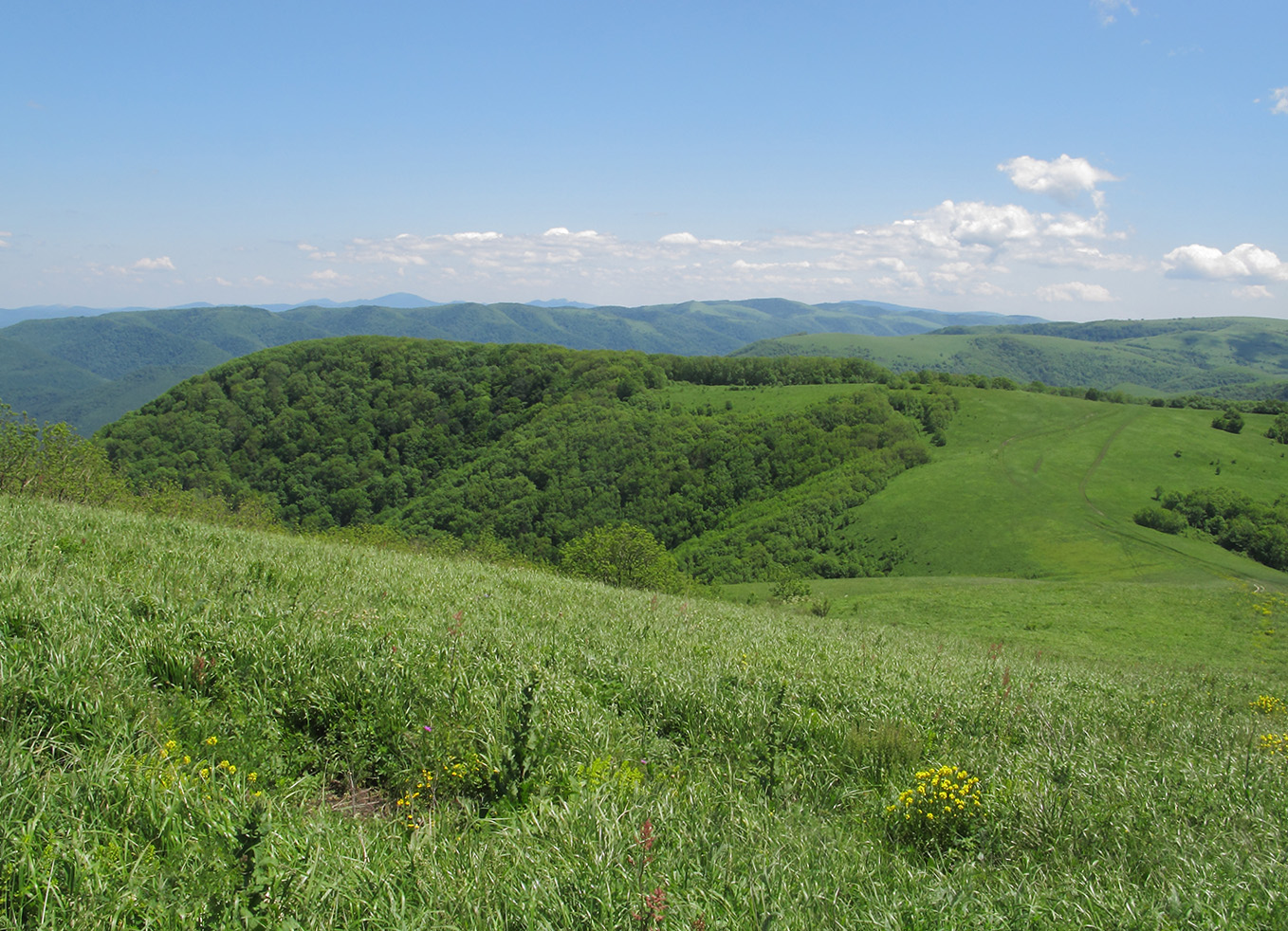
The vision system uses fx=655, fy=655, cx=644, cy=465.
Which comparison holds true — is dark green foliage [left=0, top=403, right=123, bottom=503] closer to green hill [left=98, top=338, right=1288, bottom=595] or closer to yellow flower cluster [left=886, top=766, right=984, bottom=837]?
yellow flower cluster [left=886, top=766, right=984, bottom=837]

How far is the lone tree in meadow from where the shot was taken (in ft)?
129

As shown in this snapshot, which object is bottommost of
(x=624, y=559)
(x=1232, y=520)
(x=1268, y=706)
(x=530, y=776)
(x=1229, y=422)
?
(x=1232, y=520)

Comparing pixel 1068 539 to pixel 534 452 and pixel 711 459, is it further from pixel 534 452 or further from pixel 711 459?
pixel 534 452

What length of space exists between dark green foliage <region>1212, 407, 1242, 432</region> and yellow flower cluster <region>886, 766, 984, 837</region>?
11262cm

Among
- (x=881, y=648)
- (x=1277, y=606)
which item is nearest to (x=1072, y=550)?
(x=1277, y=606)

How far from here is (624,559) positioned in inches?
1623

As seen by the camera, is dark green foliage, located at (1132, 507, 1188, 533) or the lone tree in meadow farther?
dark green foliage, located at (1132, 507, 1188, 533)

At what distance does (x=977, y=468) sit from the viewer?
268ft

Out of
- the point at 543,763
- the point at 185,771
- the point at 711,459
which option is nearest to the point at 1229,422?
the point at 711,459

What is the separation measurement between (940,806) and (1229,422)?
11377 cm

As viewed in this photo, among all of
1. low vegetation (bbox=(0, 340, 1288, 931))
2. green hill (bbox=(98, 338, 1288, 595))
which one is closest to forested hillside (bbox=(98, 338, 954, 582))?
green hill (bbox=(98, 338, 1288, 595))

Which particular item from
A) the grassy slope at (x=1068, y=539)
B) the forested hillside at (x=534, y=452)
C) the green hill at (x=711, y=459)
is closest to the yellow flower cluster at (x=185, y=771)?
the grassy slope at (x=1068, y=539)

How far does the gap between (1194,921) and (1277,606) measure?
36.3m

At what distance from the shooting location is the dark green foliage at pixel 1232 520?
60.1m
